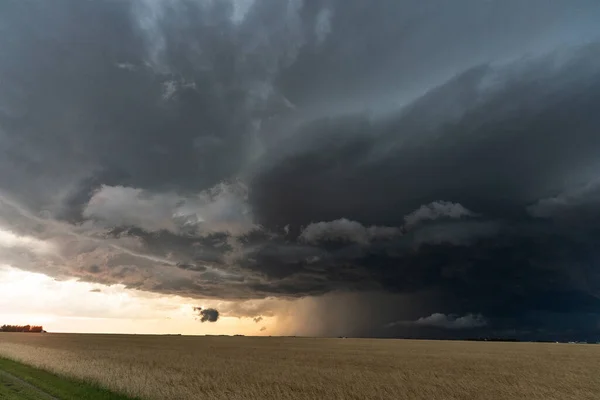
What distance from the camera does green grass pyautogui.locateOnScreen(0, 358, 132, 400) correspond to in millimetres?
24516

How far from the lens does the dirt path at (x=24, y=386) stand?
80.0 feet

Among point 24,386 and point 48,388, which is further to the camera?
point 24,386

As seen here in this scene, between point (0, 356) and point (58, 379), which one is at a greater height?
point (0, 356)

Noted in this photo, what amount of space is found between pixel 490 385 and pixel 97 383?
94.3 ft

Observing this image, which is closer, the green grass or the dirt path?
the dirt path

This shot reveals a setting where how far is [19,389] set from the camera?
86.2 feet

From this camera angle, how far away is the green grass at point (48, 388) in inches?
965

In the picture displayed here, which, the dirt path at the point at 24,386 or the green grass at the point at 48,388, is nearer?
the dirt path at the point at 24,386

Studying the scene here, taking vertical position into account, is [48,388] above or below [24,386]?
below

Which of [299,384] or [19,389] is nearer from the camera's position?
[19,389]

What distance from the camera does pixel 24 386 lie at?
27672mm

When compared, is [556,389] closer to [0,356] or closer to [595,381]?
[595,381]

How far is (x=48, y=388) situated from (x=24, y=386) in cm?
176

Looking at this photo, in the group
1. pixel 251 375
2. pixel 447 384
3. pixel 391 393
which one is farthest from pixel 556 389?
pixel 251 375
